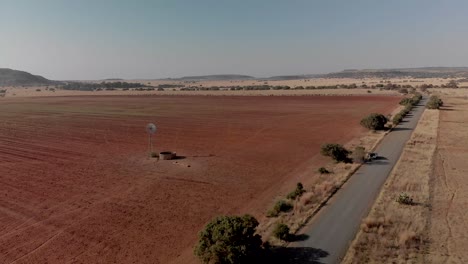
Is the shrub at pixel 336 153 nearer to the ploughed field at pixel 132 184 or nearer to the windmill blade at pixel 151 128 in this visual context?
the ploughed field at pixel 132 184

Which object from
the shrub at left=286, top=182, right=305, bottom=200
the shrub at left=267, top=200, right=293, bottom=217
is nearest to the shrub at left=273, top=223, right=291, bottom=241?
the shrub at left=267, top=200, right=293, bottom=217

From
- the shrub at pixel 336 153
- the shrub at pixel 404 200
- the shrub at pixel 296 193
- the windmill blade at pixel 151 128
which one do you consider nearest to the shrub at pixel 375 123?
the shrub at pixel 336 153

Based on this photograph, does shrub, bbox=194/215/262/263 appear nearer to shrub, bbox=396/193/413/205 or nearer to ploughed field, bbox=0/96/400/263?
ploughed field, bbox=0/96/400/263

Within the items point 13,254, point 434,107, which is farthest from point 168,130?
point 434,107

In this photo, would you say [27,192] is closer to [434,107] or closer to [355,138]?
[355,138]

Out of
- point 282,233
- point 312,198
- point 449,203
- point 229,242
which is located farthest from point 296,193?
point 229,242

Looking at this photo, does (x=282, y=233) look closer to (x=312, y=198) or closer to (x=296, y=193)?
(x=312, y=198)
